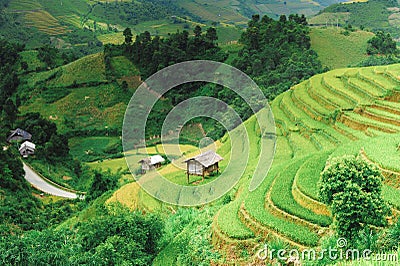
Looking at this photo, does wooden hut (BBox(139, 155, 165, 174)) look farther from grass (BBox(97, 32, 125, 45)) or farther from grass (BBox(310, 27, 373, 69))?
grass (BBox(97, 32, 125, 45))

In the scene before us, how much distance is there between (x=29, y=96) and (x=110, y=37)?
98.6 ft

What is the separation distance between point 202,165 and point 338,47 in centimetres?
3156

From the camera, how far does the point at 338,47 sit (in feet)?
147

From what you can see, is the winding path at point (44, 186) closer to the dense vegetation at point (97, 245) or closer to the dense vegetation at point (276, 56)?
the dense vegetation at point (97, 245)

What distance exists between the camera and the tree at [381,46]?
→ 142 ft

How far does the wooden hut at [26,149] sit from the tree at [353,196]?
26.1m

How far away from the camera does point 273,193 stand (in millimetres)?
12781

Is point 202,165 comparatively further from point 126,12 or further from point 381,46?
point 126,12

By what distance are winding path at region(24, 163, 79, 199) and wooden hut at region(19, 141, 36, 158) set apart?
246 centimetres

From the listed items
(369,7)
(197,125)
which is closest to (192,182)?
(197,125)

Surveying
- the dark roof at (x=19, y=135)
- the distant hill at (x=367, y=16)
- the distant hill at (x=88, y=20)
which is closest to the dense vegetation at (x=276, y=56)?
the distant hill at (x=88, y=20)

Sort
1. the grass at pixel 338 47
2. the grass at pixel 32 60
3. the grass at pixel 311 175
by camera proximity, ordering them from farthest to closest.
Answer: the grass at pixel 32 60 < the grass at pixel 338 47 < the grass at pixel 311 175

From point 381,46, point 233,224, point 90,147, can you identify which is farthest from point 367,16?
point 233,224

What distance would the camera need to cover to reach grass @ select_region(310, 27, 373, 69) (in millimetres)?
41781
